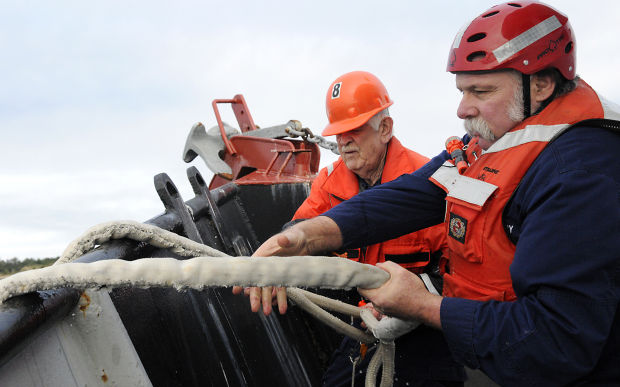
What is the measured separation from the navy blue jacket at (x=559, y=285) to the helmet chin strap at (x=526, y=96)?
211 millimetres

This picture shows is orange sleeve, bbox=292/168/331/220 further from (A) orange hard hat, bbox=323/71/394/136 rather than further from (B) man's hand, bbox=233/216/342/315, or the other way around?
(B) man's hand, bbox=233/216/342/315

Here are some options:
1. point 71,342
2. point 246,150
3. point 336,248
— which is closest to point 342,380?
point 336,248

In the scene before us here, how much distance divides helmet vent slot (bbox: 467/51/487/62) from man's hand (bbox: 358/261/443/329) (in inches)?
30.9

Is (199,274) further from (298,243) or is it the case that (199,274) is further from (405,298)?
(298,243)

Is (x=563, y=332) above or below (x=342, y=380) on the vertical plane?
above

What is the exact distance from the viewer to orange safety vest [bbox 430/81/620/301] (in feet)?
4.73

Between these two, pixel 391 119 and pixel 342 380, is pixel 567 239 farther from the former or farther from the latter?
pixel 391 119

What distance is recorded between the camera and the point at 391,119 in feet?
10.3

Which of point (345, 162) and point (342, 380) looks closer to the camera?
point (342, 380)

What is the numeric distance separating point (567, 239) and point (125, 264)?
1.08m

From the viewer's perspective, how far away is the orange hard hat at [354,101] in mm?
3062

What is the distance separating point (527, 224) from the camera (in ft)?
4.25

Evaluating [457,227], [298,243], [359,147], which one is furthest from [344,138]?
[457,227]

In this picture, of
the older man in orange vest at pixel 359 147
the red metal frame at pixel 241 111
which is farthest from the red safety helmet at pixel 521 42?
the red metal frame at pixel 241 111
